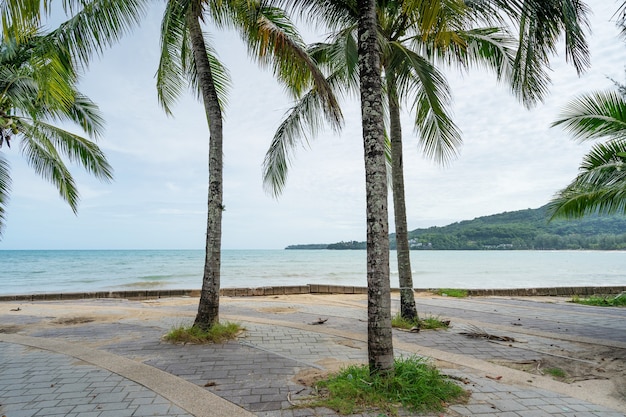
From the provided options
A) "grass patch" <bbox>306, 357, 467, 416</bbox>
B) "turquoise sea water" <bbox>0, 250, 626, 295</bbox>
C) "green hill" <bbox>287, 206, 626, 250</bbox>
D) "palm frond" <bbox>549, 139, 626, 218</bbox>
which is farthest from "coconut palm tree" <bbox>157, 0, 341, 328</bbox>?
"green hill" <bbox>287, 206, 626, 250</bbox>

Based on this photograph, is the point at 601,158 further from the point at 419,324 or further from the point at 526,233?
the point at 526,233

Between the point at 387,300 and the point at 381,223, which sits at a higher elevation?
the point at 381,223

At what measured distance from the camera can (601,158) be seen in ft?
27.9

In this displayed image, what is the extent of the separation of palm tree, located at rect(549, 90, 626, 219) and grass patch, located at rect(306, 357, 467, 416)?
22.6 feet

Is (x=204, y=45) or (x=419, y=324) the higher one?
(x=204, y=45)

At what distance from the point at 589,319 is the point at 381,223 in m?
6.79

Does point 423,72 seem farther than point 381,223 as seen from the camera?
Yes

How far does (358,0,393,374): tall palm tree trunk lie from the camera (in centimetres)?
343

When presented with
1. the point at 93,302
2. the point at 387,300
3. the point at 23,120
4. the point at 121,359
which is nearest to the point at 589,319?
the point at 387,300

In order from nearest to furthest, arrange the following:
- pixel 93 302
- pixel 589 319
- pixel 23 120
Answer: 1. pixel 589 319
2. pixel 23 120
3. pixel 93 302

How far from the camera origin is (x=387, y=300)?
3451mm

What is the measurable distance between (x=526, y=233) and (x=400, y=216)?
5791cm

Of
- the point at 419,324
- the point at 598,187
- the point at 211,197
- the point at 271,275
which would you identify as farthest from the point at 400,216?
the point at 271,275

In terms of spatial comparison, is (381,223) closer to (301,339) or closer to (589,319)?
(301,339)
